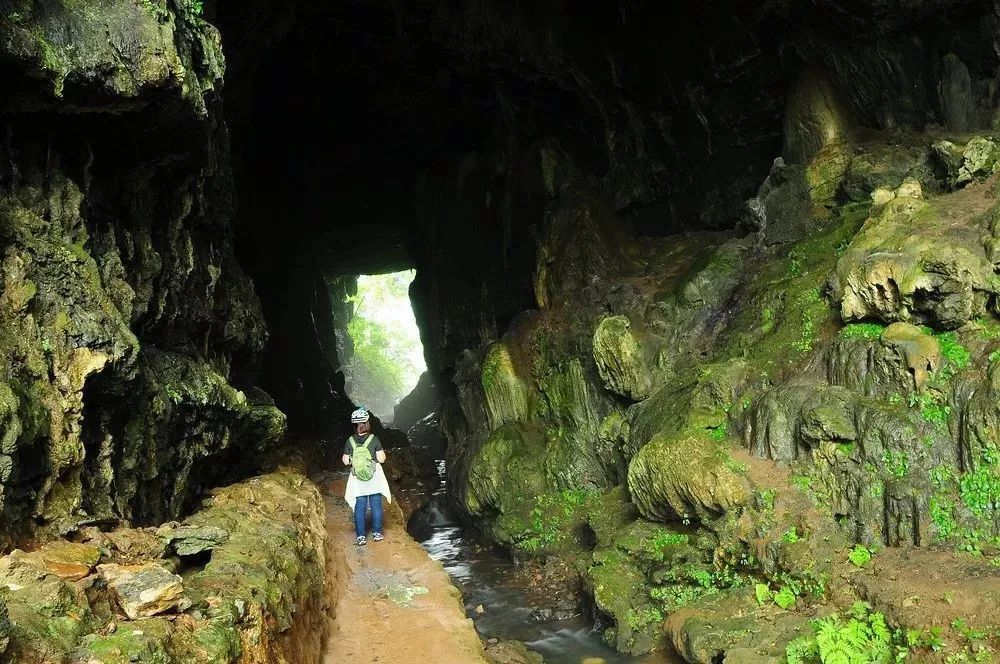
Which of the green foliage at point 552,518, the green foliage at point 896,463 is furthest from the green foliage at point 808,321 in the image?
the green foliage at point 552,518

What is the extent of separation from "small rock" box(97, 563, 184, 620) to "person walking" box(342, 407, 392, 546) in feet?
14.7

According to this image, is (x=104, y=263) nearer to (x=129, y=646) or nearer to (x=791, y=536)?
(x=129, y=646)

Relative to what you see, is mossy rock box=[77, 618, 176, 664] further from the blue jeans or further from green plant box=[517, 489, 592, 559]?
green plant box=[517, 489, 592, 559]

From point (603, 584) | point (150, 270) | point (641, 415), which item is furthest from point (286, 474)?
point (641, 415)

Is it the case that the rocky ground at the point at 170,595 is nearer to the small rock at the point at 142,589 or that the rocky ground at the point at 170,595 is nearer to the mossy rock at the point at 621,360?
the small rock at the point at 142,589

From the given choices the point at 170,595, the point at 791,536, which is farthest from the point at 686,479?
the point at 170,595

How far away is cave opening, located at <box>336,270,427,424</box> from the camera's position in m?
55.9

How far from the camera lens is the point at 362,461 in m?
9.55

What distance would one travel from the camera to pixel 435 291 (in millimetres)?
24969

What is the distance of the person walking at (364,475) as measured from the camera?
955cm

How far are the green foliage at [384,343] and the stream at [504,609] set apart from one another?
126 ft

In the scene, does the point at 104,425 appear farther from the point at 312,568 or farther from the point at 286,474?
the point at 286,474

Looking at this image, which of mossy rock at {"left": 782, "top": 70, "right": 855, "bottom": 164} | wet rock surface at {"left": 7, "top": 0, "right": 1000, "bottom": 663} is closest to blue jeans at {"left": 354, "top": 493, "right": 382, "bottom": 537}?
wet rock surface at {"left": 7, "top": 0, "right": 1000, "bottom": 663}

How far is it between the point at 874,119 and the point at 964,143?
2479 millimetres
